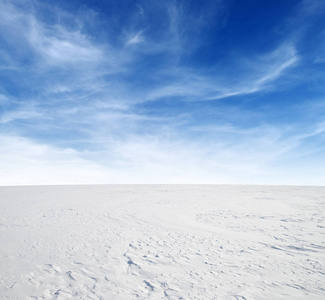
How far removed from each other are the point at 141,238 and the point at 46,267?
2581mm

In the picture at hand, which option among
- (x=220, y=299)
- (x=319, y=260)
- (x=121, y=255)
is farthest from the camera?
(x=121, y=255)

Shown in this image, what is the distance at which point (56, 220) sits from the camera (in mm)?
8016

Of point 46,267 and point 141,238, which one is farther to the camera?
point 141,238

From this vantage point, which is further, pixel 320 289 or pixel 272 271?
pixel 272 271

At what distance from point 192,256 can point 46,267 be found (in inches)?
123

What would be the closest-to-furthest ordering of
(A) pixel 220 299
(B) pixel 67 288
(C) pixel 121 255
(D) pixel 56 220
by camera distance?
1. (A) pixel 220 299
2. (B) pixel 67 288
3. (C) pixel 121 255
4. (D) pixel 56 220

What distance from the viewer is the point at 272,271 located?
4008mm

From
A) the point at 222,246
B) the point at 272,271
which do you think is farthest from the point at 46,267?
the point at 272,271

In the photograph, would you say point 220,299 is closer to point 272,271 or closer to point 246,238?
point 272,271

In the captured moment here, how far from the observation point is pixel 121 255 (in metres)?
4.76

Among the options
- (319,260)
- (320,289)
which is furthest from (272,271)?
(319,260)

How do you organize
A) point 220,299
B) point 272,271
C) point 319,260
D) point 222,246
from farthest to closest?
1. point 222,246
2. point 319,260
3. point 272,271
4. point 220,299

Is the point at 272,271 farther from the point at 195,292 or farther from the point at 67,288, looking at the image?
the point at 67,288

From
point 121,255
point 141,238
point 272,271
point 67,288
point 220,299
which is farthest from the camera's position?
point 141,238
